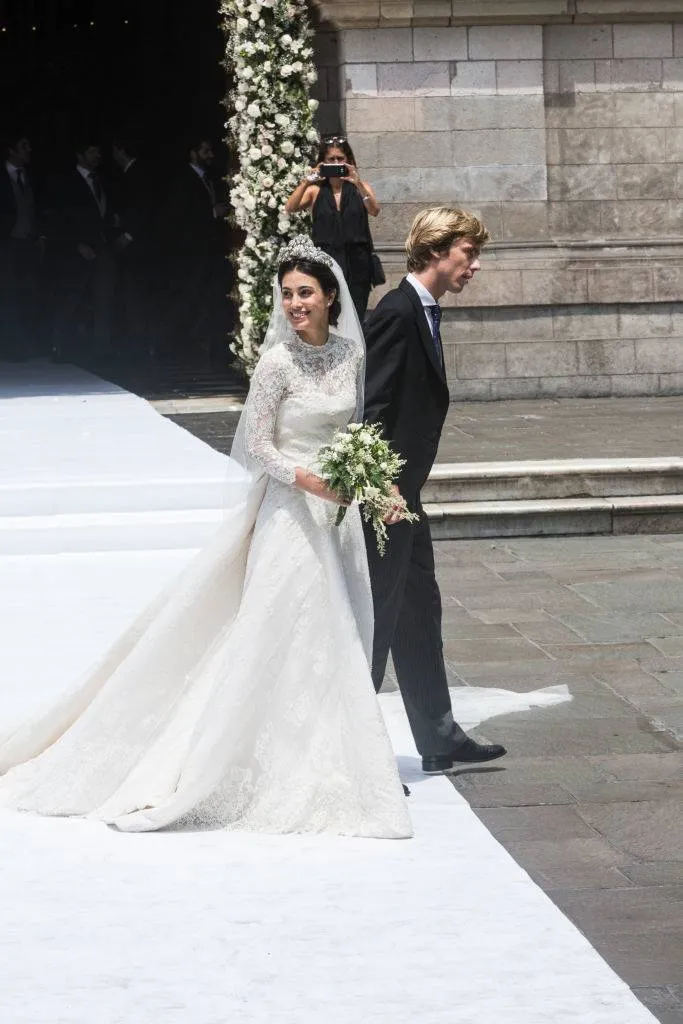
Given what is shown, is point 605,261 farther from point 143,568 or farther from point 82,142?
point 82,142

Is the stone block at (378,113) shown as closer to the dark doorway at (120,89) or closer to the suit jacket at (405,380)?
the dark doorway at (120,89)

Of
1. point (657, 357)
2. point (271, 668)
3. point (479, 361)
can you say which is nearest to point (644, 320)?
point (657, 357)

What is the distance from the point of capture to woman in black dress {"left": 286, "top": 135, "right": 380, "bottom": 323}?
44.1 ft

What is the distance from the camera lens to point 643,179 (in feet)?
49.7

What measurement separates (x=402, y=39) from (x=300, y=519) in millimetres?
10151

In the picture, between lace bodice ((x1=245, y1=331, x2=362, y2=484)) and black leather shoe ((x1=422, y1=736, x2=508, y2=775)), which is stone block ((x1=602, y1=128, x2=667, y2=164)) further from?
lace bodice ((x1=245, y1=331, x2=362, y2=484))

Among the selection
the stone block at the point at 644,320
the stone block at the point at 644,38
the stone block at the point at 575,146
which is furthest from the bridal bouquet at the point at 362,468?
the stone block at the point at 644,38

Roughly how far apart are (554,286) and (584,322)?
40cm

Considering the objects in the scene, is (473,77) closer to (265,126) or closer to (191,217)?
(265,126)

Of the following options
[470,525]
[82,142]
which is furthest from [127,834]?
[82,142]

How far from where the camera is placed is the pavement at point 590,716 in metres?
4.54

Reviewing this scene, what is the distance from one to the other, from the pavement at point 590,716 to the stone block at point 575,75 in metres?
4.30

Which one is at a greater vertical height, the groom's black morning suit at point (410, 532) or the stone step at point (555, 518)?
the groom's black morning suit at point (410, 532)

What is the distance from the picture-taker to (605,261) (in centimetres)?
1507
